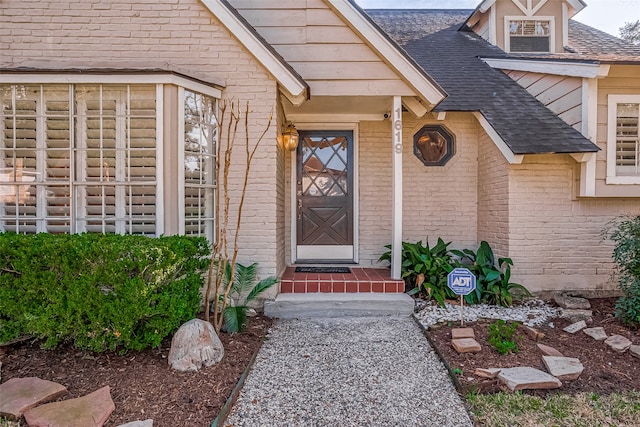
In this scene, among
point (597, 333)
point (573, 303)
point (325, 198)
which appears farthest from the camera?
point (325, 198)

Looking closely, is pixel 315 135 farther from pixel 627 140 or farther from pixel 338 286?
pixel 627 140

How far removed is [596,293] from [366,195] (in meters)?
3.57

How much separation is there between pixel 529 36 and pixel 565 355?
257 inches

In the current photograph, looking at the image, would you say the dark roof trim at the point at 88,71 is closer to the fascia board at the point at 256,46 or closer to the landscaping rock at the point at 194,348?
the fascia board at the point at 256,46

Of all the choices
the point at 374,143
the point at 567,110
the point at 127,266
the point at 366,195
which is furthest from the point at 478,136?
the point at 127,266

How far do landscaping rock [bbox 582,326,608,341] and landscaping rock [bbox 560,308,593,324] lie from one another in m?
0.33

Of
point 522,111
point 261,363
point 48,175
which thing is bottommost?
point 261,363

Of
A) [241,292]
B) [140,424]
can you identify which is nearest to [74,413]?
[140,424]

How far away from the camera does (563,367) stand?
2703mm

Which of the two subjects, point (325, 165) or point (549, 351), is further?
point (325, 165)

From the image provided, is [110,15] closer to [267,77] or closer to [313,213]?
[267,77]

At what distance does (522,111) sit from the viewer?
16.8ft

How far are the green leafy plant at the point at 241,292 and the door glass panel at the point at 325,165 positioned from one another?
82.4 inches

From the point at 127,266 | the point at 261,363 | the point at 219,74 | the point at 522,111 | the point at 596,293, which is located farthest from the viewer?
the point at 522,111
